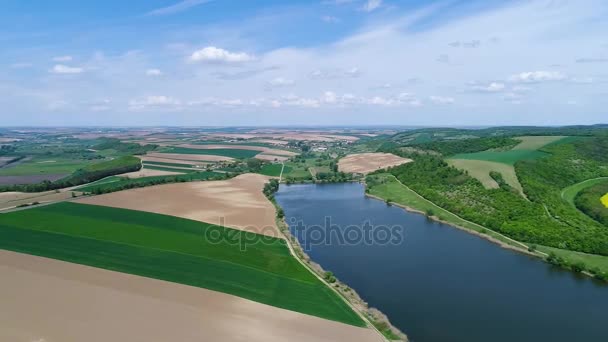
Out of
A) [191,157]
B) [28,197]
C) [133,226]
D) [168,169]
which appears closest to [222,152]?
[191,157]

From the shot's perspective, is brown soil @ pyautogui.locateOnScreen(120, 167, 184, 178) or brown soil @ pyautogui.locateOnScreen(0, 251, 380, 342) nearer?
brown soil @ pyautogui.locateOnScreen(0, 251, 380, 342)

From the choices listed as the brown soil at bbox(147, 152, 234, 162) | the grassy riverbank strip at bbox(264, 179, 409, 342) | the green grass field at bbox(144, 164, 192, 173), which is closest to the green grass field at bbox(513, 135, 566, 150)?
the grassy riverbank strip at bbox(264, 179, 409, 342)

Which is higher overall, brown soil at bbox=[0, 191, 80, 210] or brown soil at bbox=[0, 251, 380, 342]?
brown soil at bbox=[0, 191, 80, 210]

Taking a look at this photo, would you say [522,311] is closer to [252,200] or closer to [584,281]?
[584,281]

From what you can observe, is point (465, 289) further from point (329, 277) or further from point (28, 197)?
point (28, 197)

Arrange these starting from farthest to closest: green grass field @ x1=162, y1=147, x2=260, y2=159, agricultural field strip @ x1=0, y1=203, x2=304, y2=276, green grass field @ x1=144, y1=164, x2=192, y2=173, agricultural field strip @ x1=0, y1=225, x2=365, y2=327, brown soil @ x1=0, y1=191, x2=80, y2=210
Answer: green grass field @ x1=162, y1=147, x2=260, y2=159 → green grass field @ x1=144, y1=164, x2=192, y2=173 → brown soil @ x1=0, y1=191, x2=80, y2=210 → agricultural field strip @ x1=0, y1=203, x2=304, y2=276 → agricultural field strip @ x1=0, y1=225, x2=365, y2=327

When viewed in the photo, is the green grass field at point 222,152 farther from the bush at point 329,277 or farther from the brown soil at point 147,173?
the bush at point 329,277

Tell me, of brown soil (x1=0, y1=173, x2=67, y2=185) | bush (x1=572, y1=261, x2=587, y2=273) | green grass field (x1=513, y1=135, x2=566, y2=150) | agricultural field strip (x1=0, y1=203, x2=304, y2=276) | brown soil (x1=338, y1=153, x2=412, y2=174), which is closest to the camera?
bush (x1=572, y1=261, x2=587, y2=273)

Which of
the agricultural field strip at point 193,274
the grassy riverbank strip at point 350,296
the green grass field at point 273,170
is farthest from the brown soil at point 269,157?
the agricultural field strip at point 193,274

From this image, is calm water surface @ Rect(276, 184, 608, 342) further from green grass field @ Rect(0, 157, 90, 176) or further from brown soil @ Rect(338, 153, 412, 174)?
green grass field @ Rect(0, 157, 90, 176)
